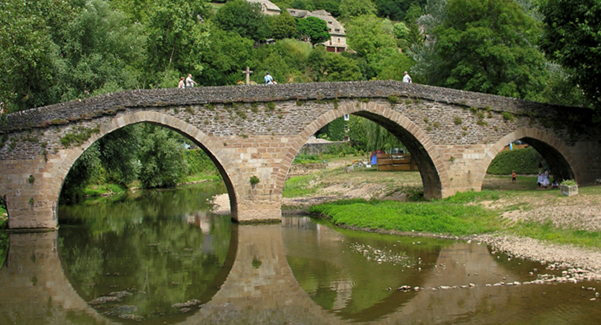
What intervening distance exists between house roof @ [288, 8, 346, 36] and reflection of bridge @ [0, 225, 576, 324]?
9384 cm

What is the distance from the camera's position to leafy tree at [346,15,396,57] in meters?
92.4

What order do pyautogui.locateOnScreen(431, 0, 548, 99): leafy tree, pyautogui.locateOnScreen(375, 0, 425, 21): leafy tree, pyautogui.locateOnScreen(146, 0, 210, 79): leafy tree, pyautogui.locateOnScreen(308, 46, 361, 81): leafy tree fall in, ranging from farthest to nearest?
pyautogui.locateOnScreen(375, 0, 425, 21): leafy tree, pyautogui.locateOnScreen(308, 46, 361, 81): leafy tree, pyautogui.locateOnScreen(146, 0, 210, 79): leafy tree, pyautogui.locateOnScreen(431, 0, 548, 99): leafy tree

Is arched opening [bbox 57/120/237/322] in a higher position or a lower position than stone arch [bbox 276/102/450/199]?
lower

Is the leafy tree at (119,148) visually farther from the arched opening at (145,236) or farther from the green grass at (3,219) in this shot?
the green grass at (3,219)

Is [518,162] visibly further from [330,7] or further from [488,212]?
[330,7]

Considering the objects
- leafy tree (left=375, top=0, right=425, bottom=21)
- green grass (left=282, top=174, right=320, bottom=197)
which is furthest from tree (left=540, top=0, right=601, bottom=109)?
leafy tree (left=375, top=0, right=425, bottom=21)

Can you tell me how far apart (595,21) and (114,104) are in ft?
50.4

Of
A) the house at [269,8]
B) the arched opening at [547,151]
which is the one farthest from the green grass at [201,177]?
the house at [269,8]

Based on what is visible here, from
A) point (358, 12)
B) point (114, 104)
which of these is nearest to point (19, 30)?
point (114, 104)

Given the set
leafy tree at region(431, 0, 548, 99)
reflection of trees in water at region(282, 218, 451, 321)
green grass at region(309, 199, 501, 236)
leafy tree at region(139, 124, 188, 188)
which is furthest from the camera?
leafy tree at region(139, 124, 188, 188)

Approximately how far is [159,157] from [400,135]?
61.2 feet

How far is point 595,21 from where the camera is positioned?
18.3 metres

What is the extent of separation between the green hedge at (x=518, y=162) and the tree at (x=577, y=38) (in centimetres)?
770

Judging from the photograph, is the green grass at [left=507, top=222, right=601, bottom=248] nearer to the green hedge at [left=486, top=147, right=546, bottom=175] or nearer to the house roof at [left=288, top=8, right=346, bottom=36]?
the green hedge at [left=486, top=147, right=546, bottom=175]
